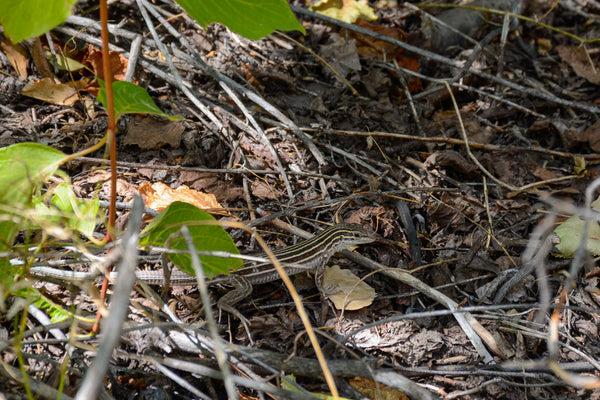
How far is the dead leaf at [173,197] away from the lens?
138 inches

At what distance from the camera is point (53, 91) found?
390cm

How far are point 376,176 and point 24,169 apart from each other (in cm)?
269

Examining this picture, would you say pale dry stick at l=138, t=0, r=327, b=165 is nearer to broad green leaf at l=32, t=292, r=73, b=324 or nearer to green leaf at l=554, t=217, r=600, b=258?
green leaf at l=554, t=217, r=600, b=258

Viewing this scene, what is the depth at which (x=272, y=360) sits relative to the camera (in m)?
2.45

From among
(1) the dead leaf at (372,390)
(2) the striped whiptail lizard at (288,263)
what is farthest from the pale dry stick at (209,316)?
(2) the striped whiptail lizard at (288,263)

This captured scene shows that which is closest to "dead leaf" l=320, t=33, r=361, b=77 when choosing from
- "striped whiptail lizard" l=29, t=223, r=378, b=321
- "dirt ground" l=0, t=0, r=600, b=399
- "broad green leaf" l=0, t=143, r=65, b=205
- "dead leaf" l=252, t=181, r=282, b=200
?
"dirt ground" l=0, t=0, r=600, b=399

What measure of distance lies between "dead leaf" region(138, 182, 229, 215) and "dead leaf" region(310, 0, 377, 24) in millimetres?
2409

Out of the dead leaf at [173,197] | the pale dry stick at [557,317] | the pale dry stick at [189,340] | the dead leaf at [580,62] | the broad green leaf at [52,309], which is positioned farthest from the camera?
the dead leaf at [580,62]

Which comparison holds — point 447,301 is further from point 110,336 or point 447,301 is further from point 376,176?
point 110,336

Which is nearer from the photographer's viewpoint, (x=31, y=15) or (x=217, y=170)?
(x=31, y=15)

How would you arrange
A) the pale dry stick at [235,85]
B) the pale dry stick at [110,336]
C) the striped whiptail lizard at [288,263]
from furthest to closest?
the pale dry stick at [235,85]
the striped whiptail lizard at [288,263]
the pale dry stick at [110,336]

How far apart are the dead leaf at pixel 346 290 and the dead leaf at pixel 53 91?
2.42 meters

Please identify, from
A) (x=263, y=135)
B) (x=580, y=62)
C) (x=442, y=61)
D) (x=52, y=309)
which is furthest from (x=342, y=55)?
(x=52, y=309)

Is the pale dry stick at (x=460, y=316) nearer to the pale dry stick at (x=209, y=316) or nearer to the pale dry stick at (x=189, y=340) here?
the pale dry stick at (x=189, y=340)
